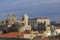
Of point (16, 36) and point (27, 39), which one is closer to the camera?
point (27, 39)

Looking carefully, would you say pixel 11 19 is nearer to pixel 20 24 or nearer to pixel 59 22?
pixel 20 24

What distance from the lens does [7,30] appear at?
45.2 metres

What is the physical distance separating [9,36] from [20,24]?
27.5 ft

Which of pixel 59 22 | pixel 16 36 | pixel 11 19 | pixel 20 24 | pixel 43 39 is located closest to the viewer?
pixel 43 39

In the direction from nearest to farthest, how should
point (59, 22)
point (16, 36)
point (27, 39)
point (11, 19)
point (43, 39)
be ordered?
point (43, 39) < point (27, 39) < point (16, 36) < point (11, 19) < point (59, 22)

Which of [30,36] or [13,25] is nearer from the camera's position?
[30,36]

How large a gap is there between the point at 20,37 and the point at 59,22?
160ft

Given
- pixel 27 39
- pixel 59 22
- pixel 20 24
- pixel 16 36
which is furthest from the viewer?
pixel 59 22

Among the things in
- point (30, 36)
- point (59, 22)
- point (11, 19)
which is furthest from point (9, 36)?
point (59, 22)

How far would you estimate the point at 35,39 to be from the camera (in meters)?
31.9

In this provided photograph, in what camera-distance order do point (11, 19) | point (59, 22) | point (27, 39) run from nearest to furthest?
point (27, 39) < point (11, 19) < point (59, 22)

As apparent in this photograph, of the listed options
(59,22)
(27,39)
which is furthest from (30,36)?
(59,22)

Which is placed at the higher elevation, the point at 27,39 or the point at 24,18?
the point at 24,18

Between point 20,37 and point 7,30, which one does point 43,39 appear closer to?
point 20,37
